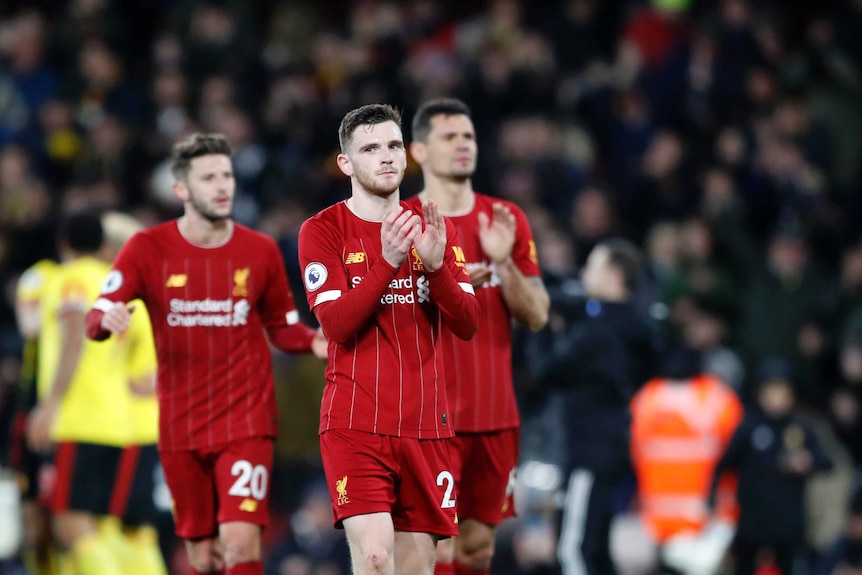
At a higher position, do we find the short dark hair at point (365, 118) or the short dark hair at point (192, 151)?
the short dark hair at point (192, 151)

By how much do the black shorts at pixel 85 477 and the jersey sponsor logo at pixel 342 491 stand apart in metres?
3.56

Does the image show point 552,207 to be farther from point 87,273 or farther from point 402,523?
point 402,523

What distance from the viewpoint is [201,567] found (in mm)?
7301

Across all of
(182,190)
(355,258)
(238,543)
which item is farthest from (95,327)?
(355,258)

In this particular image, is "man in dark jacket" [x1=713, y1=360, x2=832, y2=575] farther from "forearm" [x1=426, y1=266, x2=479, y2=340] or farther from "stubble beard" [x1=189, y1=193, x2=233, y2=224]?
"forearm" [x1=426, y1=266, x2=479, y2=340]

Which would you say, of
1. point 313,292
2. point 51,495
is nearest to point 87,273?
point 51,495

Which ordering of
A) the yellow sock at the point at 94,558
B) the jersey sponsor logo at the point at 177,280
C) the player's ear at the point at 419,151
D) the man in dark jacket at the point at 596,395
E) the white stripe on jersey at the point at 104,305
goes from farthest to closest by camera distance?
the man in dark jacket at the point at 596,395, the yellow sock at the point at 94,558, the player's ear at the point at 419,151, the jersey sponsor logo at the point at 177,280, the white stripe on jersey at the point at 104,305

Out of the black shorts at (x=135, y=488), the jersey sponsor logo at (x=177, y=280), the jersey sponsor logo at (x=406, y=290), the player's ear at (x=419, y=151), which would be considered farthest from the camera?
the black shorts at (x=135, y=488)

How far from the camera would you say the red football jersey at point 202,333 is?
23.7 ft

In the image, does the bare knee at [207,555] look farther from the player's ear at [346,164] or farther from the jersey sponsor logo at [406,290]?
the player's ear at [346,164]

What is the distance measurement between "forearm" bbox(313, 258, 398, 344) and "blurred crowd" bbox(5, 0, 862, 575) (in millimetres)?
5895

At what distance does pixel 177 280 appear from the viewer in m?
7.30

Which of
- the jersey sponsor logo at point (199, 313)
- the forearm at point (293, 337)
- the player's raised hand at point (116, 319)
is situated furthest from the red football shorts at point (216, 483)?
the player's raised hand at point (116, 319)

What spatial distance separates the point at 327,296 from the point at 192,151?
6.15 feet
